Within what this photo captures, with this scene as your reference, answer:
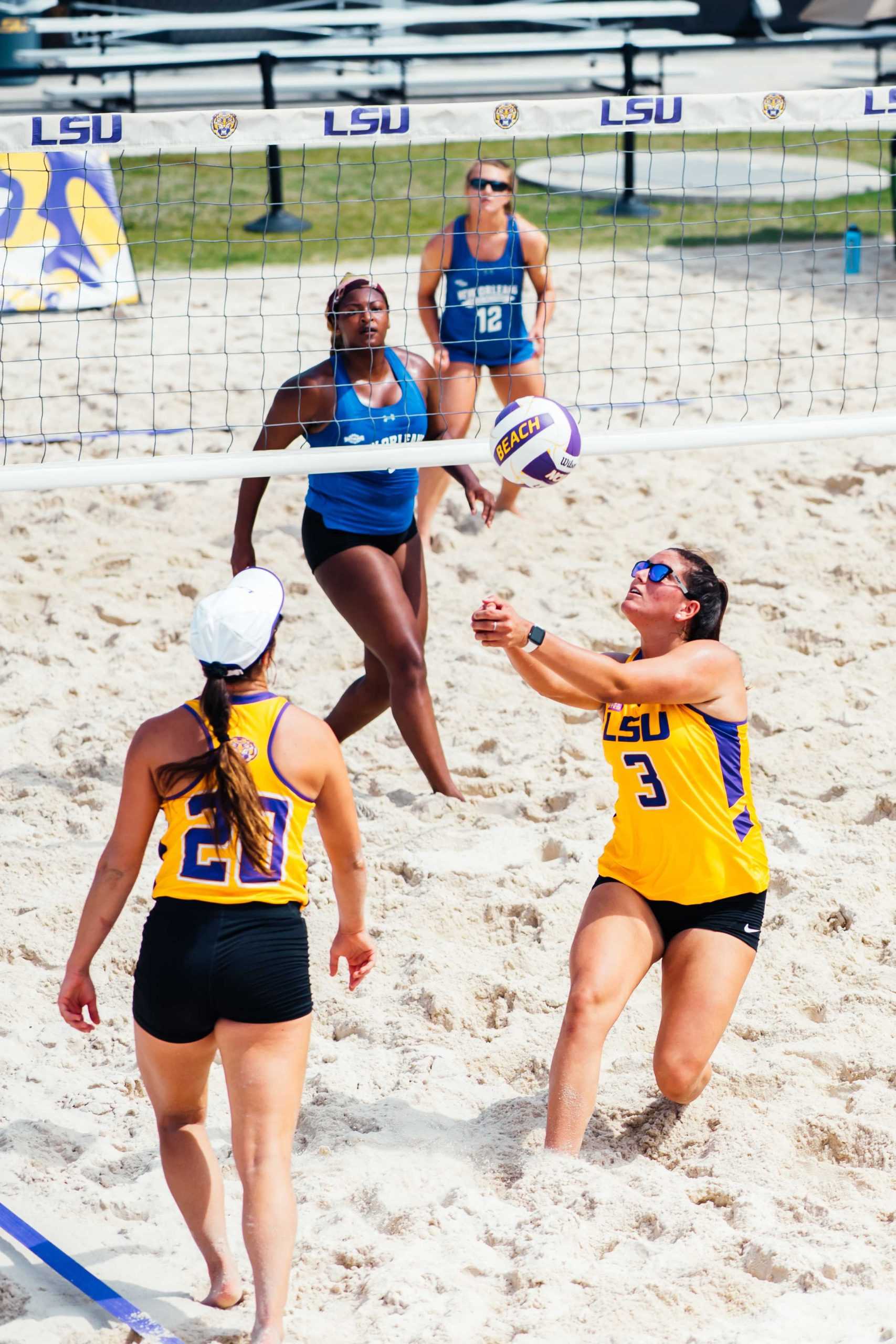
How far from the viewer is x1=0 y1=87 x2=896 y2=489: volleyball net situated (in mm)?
4668

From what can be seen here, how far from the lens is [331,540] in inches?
188

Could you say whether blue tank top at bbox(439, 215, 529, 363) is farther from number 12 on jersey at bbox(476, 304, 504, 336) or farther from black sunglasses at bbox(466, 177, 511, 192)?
black sunglasses at bbox(466, 177, 511, 192)

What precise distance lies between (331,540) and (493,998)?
5.30 ft

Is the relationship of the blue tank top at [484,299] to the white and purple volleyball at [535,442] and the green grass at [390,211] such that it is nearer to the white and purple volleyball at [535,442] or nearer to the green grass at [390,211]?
the white and purple volleyball at [535,442]

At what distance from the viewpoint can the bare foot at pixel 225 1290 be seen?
113 inches

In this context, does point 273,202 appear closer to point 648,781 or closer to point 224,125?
point 224,125

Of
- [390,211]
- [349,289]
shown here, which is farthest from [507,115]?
[390,211]

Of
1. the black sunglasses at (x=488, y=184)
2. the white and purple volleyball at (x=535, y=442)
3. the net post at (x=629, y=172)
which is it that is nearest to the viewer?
the white and purple volleyball at (x=535, y=442)

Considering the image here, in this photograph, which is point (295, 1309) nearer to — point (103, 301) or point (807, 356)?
point (807, 356)

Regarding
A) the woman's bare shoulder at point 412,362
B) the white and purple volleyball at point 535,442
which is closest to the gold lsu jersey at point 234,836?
the white and purple volleyball at point 535,442

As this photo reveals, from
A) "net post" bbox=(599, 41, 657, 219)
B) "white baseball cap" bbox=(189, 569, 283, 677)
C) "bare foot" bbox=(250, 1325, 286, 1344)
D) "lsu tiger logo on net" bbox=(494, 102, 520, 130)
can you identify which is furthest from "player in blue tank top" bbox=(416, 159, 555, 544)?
"net post" bbox=(599, 41, 657, 219)

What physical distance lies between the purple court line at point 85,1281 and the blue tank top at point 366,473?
2379 mm

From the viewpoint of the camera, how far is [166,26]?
45.0 feet

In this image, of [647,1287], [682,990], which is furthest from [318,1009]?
[647,1287]
